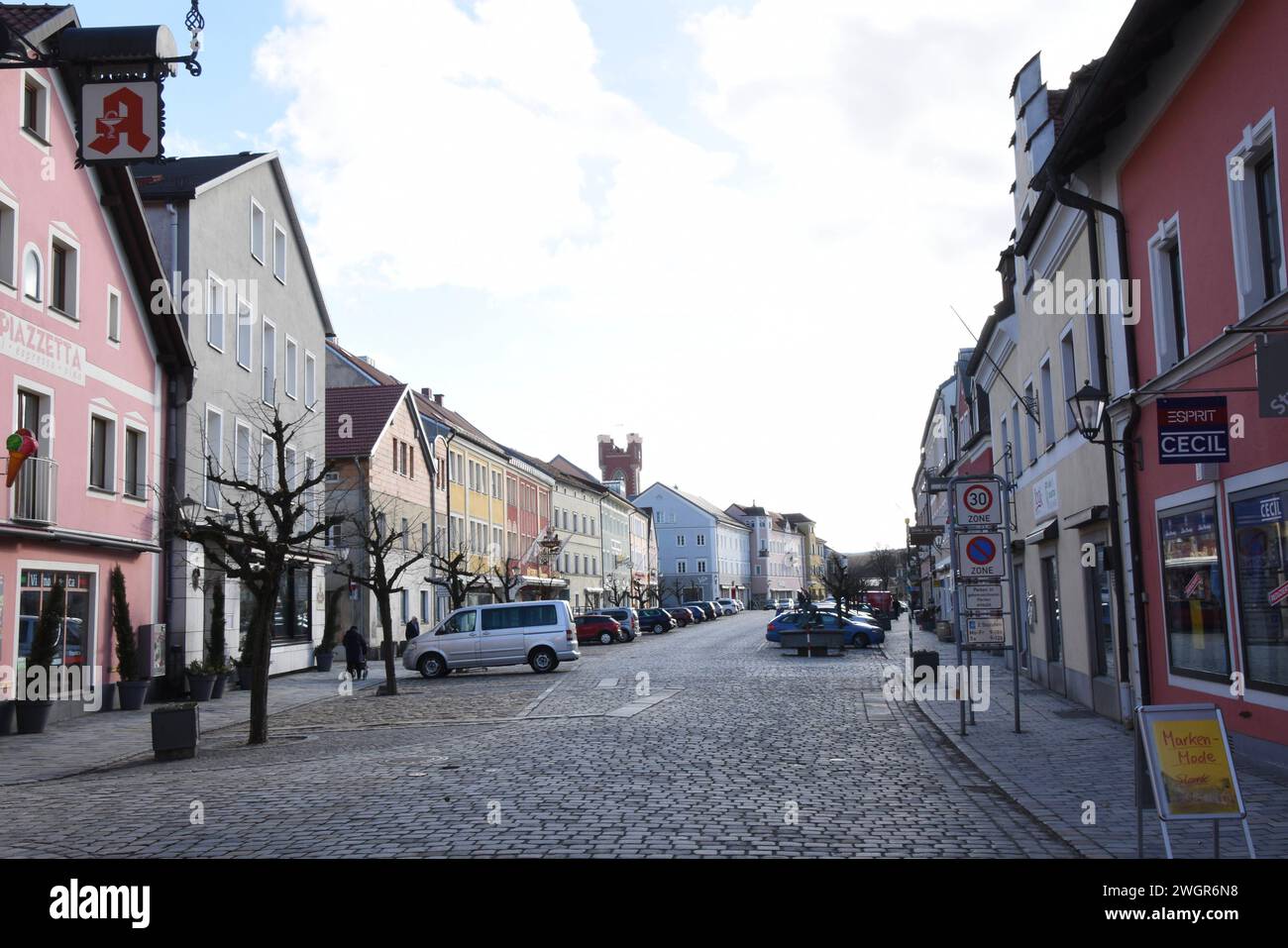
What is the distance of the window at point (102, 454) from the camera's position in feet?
76.8

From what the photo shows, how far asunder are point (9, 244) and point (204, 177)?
363 inches

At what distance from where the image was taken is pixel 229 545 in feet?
57.0

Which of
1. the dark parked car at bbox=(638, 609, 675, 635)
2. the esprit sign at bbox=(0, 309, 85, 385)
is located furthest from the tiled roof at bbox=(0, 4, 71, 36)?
the dark parked car at bbox=(638, 609, 675, 635)

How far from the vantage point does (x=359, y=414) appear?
4366 cm

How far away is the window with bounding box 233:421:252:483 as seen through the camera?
30.0 m

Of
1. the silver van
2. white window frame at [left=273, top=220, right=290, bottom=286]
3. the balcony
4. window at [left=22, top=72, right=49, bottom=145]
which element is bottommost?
the silver van

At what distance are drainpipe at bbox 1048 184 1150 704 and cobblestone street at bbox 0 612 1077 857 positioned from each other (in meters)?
2.72

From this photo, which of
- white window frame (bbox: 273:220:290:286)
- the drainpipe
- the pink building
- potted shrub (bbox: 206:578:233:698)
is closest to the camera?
the drainpipe

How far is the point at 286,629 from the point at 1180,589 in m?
25.9

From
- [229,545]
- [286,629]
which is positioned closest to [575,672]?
[286,629]

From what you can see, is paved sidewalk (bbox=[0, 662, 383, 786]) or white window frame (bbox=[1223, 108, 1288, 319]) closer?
white window frame (bbox=[1223, 108, 1288, 319])

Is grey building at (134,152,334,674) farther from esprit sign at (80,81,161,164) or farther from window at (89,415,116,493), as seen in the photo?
esprit sign at (80,81,161,164)
